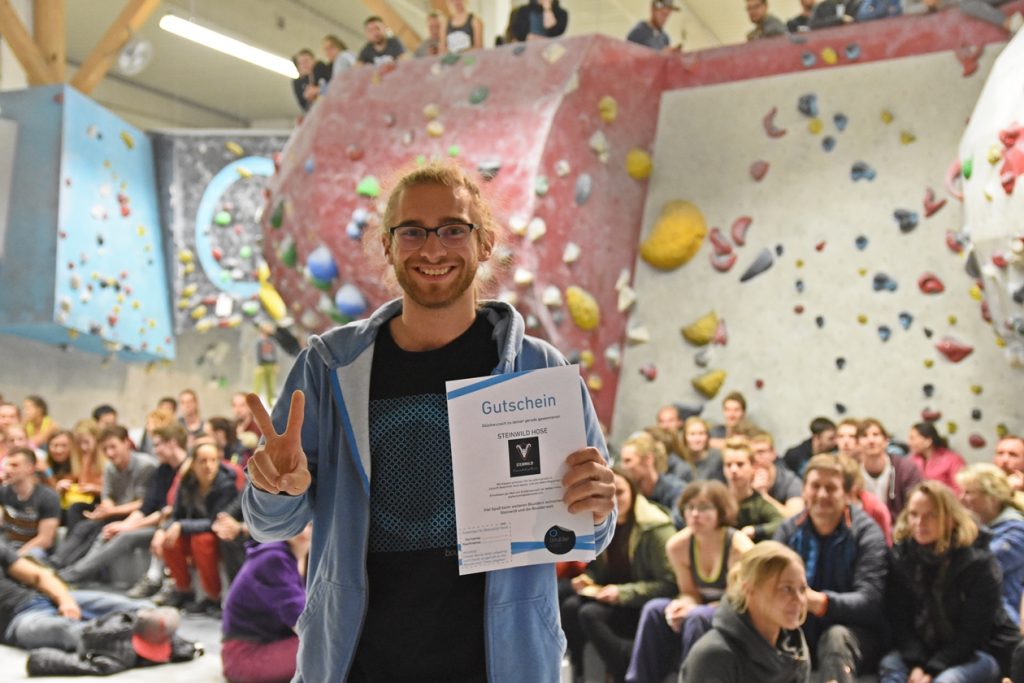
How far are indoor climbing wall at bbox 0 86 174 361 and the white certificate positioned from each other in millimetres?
9352

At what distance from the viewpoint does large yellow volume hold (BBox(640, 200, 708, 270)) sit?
27.6 ft

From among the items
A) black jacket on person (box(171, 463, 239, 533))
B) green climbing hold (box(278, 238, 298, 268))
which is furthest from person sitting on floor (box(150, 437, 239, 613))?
green climbing hold (box(278, 238, 298, 268))

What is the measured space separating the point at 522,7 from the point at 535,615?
7128 mm

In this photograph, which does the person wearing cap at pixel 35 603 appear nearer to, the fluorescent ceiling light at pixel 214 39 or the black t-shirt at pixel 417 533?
the black t-shirt at pixel 417 533

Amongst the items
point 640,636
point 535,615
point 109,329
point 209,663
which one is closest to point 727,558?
point 640,636

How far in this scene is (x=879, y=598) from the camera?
444 centimetres

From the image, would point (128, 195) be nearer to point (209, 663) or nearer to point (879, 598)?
point (209, 663)

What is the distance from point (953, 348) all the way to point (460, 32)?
412 cm

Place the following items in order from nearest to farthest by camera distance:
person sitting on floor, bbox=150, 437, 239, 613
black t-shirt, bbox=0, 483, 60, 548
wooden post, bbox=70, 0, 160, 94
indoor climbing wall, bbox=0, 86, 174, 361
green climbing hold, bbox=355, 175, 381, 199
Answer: person sitting on floor, bbox=150, 437, 239, 613, black t-shirt, bbox=0, 483, 60, 548, green climbing hold, bbox=355, 175, 381, 199, indoor climbing wall, bbox=0, 86, 174, 361, wooden post, bbox=70, 0, 160, 94

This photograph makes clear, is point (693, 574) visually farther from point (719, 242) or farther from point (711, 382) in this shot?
point (719, 242)

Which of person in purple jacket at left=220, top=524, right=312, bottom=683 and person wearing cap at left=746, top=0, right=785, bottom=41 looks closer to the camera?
person in purple jacket at left=220, top=524, right=312, bottom=683

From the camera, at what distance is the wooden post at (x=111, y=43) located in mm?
10766

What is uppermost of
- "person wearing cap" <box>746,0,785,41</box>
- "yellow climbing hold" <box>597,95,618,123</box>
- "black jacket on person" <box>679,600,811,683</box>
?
"person wearing cap" <box>746,0,785,41</box>

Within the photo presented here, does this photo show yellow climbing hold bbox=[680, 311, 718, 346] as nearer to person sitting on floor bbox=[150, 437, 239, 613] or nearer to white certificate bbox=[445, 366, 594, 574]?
person sitting on floor bbox=[150, 437, 239, 613]
